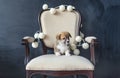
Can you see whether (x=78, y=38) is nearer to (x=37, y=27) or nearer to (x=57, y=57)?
(x=57, y=57)

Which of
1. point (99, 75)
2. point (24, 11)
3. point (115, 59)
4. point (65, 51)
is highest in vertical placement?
point (24, 11)

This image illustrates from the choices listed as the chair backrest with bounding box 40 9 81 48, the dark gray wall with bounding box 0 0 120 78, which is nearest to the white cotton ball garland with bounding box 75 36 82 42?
the chair backrest with bounding box 40 9 81 48

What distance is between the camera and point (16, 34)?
290 centimetres

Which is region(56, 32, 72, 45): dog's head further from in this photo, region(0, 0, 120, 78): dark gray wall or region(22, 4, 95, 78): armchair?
region(0, 0, 120, 78): dark gray wall

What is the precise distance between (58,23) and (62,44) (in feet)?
0.89

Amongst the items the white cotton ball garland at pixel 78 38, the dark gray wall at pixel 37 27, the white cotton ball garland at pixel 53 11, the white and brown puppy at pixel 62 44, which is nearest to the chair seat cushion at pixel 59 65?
the white and brown puppy at pixel 62 44

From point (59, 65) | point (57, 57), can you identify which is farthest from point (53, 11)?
point (59, 65)

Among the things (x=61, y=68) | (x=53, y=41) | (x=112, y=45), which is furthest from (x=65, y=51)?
(x=112, y=45)

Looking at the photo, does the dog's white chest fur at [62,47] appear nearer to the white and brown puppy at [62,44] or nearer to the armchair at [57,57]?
the white and brown puppy at [62,44]

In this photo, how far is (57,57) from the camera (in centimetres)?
233

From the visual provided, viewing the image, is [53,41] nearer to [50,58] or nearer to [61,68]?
[50,58]

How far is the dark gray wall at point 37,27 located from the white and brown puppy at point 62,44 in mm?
460

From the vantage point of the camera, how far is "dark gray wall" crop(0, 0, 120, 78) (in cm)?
286

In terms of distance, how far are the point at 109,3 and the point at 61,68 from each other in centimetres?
112
